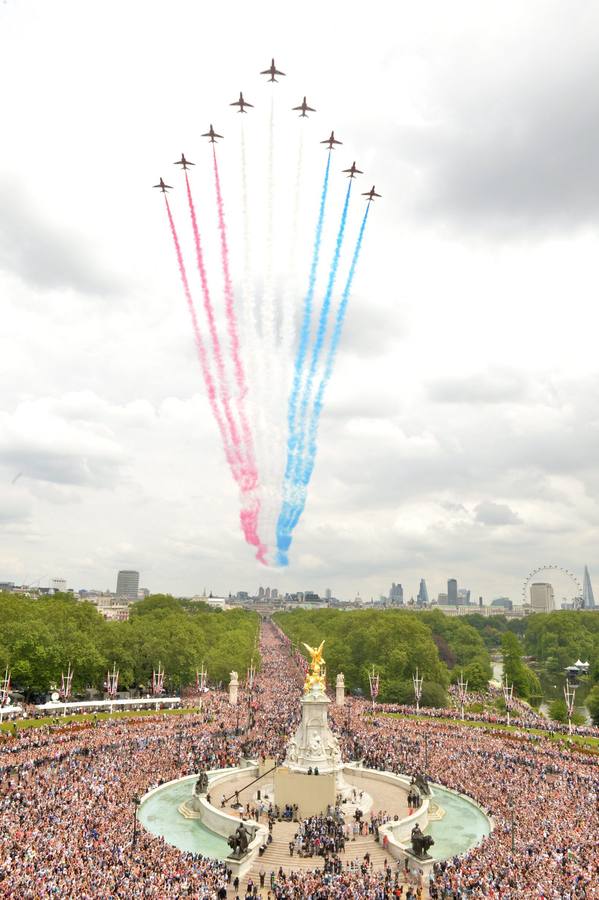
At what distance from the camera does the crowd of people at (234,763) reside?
1102 inches

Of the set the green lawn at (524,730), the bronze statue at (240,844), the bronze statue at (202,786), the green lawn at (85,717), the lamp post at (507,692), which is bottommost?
the bronze statue at (240,844)

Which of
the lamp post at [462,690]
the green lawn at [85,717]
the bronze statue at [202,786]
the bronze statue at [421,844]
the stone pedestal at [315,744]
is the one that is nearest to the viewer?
the bronze statue at [421,844]

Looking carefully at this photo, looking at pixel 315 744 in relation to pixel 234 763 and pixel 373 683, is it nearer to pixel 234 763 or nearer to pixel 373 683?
pixel 234 763

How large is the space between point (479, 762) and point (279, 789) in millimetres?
19657

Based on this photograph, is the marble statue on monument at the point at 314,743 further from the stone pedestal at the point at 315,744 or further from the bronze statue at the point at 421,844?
the bronze statue at the point at 421,844

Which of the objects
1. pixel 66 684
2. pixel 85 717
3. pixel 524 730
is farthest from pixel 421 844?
pixel 66 684

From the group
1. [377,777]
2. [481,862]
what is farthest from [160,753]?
[481,862]

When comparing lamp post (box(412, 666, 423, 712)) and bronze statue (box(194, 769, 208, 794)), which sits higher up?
lamp post (box(412, 666, 423, 712))

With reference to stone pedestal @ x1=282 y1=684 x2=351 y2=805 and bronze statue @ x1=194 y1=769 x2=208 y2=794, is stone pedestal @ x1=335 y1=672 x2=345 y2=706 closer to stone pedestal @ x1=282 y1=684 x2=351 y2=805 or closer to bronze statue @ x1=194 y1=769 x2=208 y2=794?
stone pedestal @ x1=282 y1=684 x2=351 y2=805

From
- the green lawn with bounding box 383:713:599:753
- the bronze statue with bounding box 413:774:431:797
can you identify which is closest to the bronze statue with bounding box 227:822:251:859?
the bronze statue with bounding box 413:774:431:797

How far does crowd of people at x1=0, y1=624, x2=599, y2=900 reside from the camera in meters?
28.0

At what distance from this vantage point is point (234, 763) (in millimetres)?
53250

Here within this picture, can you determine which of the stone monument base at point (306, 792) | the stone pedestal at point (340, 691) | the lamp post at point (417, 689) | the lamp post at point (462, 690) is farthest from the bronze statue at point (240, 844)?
the lamp post at point (462, 690)

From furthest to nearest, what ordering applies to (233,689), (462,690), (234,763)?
1. (462,690)
2. (233,689)
3. (234,763)
